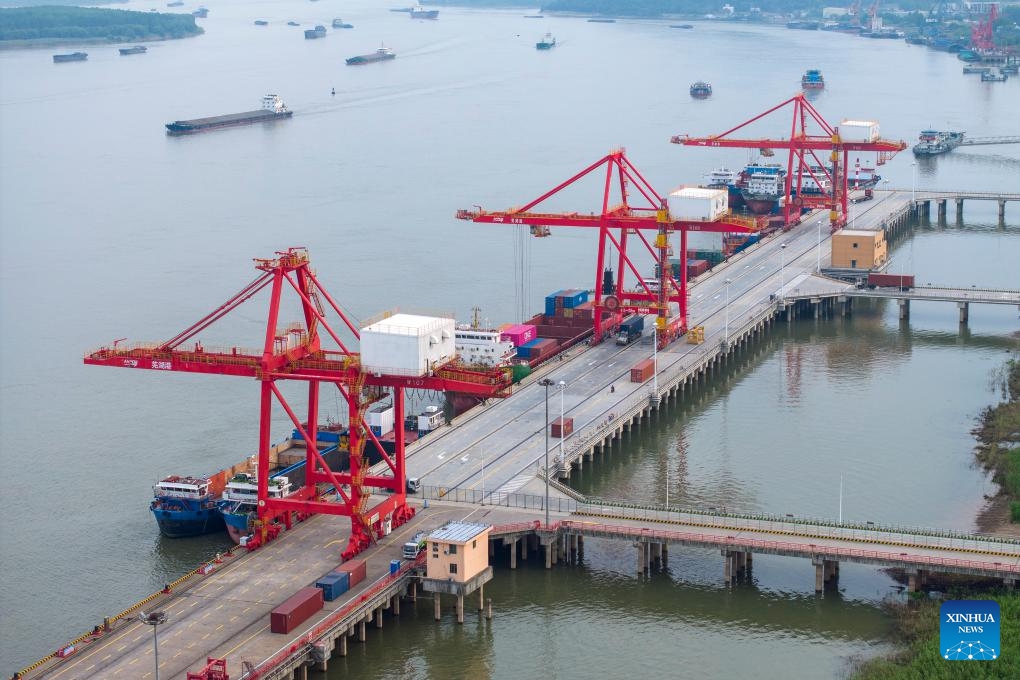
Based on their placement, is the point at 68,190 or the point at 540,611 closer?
the point at 540,611

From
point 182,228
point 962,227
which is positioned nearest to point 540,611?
point 182,228

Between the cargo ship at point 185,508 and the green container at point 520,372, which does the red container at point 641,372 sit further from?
the cargo ship at point 185,508

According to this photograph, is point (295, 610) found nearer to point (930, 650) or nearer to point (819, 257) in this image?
point (930, 650)

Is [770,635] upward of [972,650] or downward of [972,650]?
downward

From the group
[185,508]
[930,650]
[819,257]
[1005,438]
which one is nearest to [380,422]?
[185,508]

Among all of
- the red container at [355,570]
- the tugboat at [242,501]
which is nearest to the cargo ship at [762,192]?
the tugboat at [242,501]

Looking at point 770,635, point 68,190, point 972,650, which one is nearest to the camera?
point 972,650

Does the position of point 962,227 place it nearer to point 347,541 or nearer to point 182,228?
point 182,228
